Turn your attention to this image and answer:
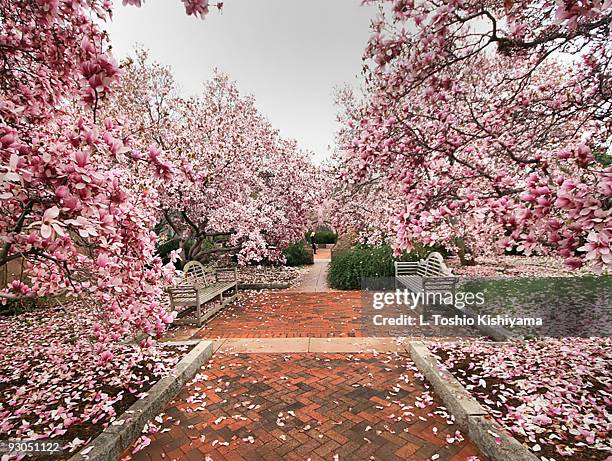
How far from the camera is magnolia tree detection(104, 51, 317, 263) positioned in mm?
8961

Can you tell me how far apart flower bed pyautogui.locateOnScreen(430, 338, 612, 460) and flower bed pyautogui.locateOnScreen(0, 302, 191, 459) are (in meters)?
3.24

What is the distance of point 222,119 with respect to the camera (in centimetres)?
998

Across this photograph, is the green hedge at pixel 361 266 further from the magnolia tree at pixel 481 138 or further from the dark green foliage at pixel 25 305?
the dark green foliage at pixel 25 305

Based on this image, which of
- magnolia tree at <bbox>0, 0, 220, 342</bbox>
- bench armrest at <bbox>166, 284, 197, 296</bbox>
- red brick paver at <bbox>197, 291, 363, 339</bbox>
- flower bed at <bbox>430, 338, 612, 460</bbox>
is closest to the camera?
magnolia tree at <bbox>0, 0, 220, 342</bbox>

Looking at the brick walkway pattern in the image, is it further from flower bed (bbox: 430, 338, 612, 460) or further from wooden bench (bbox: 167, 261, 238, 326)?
wooden bench (bbox: 167, 261, 238, 326)

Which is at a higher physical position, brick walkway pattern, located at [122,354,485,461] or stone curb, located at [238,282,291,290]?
stone curb, located at [238,282,291,290]

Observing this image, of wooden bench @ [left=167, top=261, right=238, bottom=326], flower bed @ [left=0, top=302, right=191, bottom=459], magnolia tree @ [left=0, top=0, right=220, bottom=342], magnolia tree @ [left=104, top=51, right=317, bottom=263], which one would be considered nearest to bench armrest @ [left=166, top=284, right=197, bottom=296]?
wooden bench @ [left=167, top=261, right=238, bottom=326]

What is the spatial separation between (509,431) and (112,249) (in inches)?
130

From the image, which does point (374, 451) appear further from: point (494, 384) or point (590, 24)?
point (590, 24)

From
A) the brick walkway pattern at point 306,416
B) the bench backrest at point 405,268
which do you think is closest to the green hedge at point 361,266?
the bench backrest at point 405,268

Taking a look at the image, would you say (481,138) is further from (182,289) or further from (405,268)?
(405,268)

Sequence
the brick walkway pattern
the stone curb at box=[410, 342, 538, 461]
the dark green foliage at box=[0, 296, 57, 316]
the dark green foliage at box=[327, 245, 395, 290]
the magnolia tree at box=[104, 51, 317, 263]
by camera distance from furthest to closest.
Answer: the dark green foliage at box=[327, 245, 395, 290]
the magnolia tree at box=[104, 51, 317, 263]
the dark green foliage at box=[0, 296, 57, 316]
the brick walkway pattern
the stone curb at box=[410, 342, 538, 461]

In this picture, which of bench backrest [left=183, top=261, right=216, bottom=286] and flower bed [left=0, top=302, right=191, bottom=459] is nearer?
flower bed [left=0, top=302, right=191, bottom=459]

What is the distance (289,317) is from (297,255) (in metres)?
9.73
